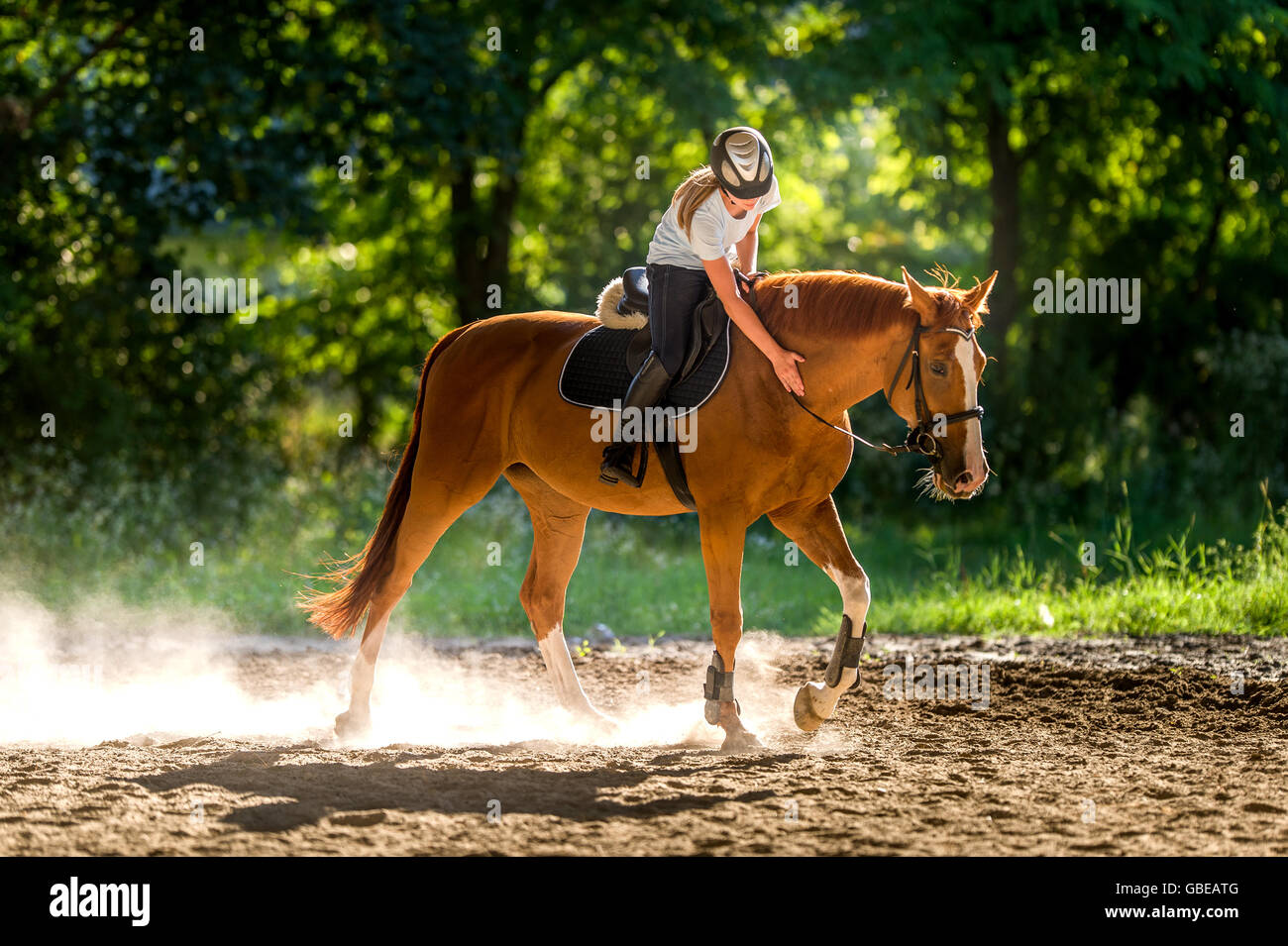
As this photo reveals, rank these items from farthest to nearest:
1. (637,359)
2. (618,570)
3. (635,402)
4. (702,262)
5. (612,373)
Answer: (618,570), (612,373), (637,359), (635,402), (702,262)

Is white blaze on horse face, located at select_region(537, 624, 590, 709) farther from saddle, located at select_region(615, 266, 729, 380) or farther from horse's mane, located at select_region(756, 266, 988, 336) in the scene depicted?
horse's mane, located at select_region(756, 266, 988, 336)

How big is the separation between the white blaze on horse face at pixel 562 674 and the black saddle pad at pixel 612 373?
127 centimetres

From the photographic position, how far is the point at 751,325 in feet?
18.8

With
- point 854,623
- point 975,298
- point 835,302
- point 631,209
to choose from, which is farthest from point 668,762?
point 631,209

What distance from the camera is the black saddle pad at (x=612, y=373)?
5930 mm

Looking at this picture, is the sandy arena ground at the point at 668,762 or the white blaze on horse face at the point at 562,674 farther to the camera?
the white blaze on horse face at the point at 562,674

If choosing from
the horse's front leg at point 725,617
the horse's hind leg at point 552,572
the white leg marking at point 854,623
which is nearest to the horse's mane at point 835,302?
the horse's front leg at point 725,617

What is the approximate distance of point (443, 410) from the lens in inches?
265

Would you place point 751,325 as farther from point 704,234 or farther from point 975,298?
point 975,298

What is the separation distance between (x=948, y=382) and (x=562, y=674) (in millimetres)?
2531

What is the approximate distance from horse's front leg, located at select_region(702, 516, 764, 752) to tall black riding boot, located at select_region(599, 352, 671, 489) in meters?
0.45

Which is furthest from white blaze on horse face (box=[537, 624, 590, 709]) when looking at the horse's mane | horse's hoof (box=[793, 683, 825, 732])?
the horse's mane

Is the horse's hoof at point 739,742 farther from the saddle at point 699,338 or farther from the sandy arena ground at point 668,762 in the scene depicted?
the saddle at point 699,338

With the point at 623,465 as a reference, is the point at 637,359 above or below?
above
